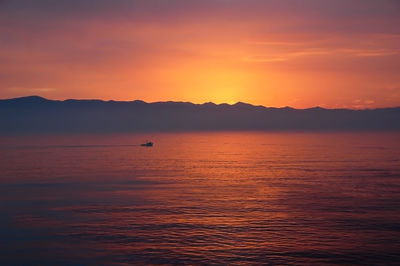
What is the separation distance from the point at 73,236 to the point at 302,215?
23793 millimetres

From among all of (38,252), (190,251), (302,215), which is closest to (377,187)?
(302,215)

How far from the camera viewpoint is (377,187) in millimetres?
68062

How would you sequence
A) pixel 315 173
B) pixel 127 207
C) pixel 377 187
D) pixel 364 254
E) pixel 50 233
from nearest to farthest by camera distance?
pixel 364 254 → pixel 50 233 → pixel 127 207 → pixel 377 187 → pixel 315 173

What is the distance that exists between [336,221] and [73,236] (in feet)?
84.2

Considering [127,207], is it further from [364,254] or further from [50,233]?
[364,254]

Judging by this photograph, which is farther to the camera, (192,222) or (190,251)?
(192,222)

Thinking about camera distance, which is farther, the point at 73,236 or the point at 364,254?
the point at 73,236

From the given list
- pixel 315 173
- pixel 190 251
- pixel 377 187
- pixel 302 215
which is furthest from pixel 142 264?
pixel 315 173

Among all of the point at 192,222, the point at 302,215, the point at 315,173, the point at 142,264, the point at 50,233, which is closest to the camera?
the point at 142,264

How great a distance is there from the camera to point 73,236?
41719 millimetres

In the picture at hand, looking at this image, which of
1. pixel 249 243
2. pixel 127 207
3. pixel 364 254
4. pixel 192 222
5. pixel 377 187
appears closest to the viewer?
pixel 364 254

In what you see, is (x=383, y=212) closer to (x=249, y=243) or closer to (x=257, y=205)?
(x=257, y=205)

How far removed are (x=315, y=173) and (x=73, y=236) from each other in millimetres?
56985

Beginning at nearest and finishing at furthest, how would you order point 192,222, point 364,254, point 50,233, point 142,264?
point 142,264 < point 364,254 < point 50,233 < point 192,222
